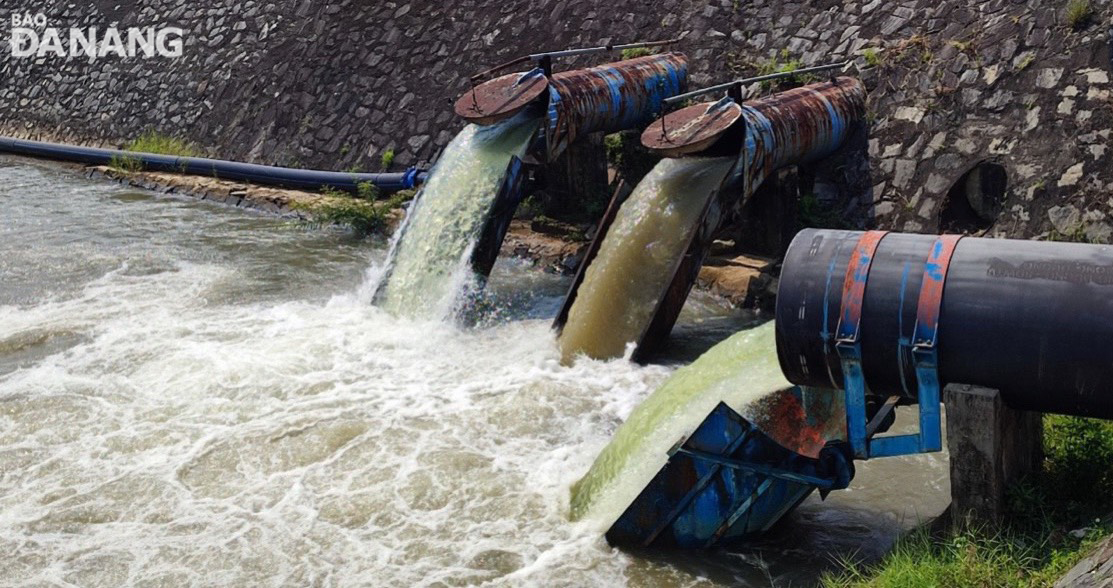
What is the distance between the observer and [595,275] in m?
8.90

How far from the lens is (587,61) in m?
12.4

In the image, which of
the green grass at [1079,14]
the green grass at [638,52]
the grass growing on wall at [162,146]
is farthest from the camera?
the grass growing on wall at [162,146]

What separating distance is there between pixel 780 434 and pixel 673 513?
0.65 m

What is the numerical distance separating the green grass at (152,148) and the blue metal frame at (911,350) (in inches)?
477

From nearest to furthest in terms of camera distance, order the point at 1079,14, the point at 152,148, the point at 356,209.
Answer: the point at 1079,14, the point at 356,209, the point at 152,148

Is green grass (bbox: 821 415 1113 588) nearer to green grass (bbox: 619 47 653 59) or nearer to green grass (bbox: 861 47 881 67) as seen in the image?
green grass (bbox: 861 47 881 67)

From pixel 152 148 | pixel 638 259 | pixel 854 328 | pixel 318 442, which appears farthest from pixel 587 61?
pixel 854 328

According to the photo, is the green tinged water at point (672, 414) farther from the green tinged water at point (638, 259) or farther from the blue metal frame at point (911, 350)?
the green tinged water at point (638, 259)

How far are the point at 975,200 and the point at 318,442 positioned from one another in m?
5.48

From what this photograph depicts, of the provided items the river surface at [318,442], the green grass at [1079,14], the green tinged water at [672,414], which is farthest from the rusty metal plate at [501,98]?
the green grass at [1079,14]

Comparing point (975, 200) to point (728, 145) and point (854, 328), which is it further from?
point (854, 328)

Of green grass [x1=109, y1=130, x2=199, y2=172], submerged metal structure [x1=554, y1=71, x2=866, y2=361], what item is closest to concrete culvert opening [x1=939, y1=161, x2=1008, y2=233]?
submerged metal structure [x1=554, y1=71, x2=866, y2=361]

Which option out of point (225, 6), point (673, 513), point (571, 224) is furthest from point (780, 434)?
point (225, 6)

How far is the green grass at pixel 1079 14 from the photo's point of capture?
934 centimetres
